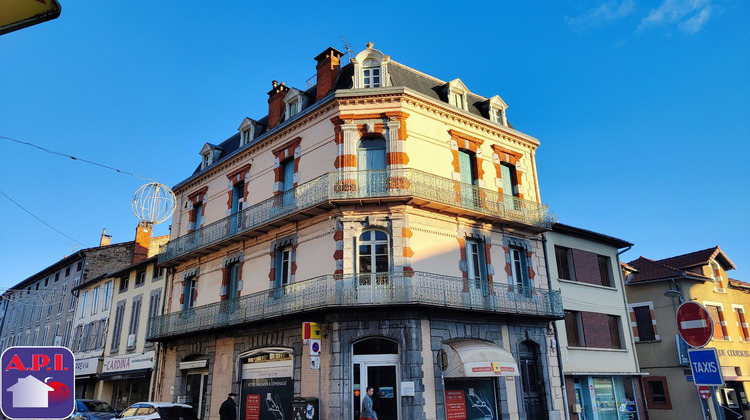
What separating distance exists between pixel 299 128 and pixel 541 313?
36.1ft

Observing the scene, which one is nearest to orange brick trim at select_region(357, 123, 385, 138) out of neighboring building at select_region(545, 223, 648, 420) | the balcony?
the balcony

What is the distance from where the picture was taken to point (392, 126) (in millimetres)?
17562

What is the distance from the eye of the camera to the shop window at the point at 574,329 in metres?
20.6

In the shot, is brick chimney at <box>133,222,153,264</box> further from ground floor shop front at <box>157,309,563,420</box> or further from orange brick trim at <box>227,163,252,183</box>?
ground floor shop front at <box>157,309,563,420</box>

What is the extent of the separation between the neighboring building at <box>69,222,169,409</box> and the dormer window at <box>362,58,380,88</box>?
12440 mm

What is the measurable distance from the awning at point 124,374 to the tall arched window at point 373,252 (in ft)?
43.5

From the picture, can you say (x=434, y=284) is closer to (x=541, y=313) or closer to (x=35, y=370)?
(x=541, y=313)

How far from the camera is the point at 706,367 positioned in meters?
6.78

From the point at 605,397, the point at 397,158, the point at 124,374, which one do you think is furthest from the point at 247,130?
the point at 605,397

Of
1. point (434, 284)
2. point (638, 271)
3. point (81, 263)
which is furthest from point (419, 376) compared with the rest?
point (81, 263)

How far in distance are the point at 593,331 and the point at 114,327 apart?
2388 centimetres

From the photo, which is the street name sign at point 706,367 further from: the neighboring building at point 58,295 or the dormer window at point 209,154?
the neighboring building at point 58,295

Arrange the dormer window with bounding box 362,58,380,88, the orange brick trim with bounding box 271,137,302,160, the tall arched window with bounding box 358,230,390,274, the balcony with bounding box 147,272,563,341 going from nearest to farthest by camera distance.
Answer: the balcony with bounding box 147,272,563,341 → the tall arched window with bounding box 358,230,390,274 → the dormer window with bounding box 362,58,380,88 → the orange brick trim with bounding box 271,137,302,160

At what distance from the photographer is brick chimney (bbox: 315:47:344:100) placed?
63.9ft
